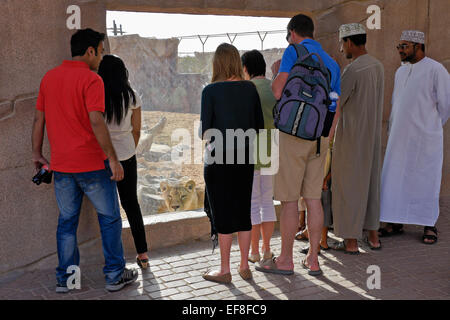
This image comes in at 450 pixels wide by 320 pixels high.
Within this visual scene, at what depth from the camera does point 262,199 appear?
4.14 metres

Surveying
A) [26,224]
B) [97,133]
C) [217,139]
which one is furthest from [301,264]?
[26,224]

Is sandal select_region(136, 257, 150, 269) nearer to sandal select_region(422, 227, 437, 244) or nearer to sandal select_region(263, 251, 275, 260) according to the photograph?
sandal select_region(263, 251, 275, 260)

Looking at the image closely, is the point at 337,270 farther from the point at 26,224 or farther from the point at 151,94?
the point at 151,94

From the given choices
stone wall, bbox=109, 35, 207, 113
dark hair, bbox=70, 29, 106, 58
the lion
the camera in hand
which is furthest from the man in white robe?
stone wall, bbox=109, 35, 207, 113

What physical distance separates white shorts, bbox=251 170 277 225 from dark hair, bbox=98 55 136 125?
48.0 inches

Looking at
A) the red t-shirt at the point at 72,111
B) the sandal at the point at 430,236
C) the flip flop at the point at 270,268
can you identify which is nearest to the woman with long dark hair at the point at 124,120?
the red t-shirt at the point at 72,111

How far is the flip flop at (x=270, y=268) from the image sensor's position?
3.89m

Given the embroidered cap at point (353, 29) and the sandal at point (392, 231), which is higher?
the embroidered cap at point (353, 29)

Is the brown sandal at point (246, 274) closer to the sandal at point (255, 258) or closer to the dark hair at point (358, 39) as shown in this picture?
the sandal at point (255, 258)

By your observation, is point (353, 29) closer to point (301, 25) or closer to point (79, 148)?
point (301, 25)

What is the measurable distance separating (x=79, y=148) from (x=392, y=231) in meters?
3.31

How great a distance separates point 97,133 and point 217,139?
33.6 inches

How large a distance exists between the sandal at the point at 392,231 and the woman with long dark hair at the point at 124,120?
251 cm

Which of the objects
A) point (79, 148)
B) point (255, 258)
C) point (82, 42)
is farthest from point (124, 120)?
point (255, 258)
